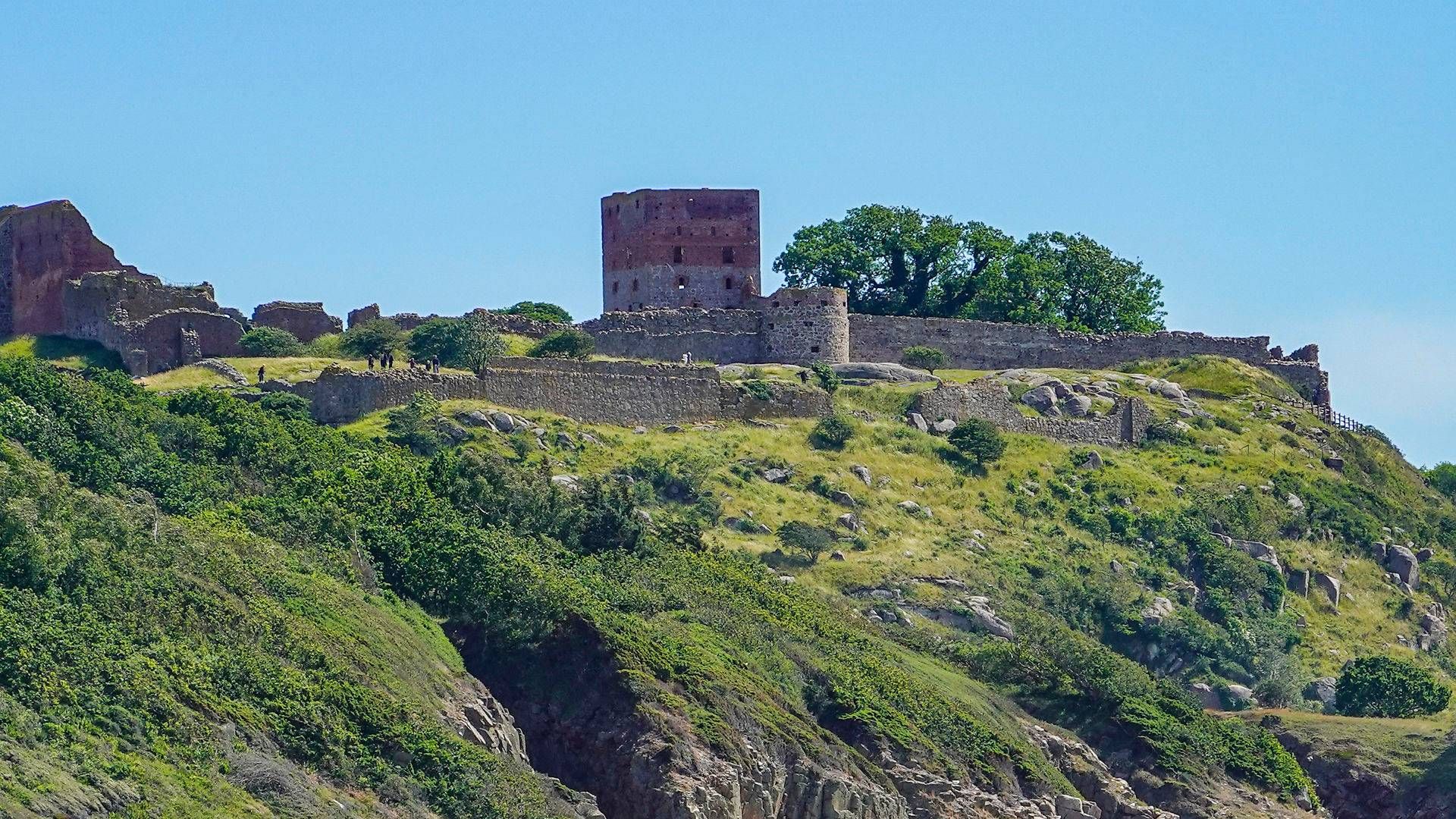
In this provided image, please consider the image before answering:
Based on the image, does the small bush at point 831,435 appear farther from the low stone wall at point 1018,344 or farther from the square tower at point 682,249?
the square tower at point 682,249

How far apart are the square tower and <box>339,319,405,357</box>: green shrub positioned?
13180 millimetres

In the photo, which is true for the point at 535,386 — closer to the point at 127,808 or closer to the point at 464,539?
the point at 464,539

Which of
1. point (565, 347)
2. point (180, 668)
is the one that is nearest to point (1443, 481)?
point (565, 347)

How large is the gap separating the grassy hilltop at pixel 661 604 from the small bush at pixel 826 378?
684 mm

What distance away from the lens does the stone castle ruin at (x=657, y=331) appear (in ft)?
242

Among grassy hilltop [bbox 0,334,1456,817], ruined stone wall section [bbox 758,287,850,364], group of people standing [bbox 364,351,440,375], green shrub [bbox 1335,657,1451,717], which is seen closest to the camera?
grassy hilltop [bbox 0,334,1456,817]

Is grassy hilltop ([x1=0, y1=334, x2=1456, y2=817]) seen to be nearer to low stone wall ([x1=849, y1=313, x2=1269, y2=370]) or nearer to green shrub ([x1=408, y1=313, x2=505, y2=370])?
low stone wall ([x1=849, y1=313, x2=1269, y2=370])

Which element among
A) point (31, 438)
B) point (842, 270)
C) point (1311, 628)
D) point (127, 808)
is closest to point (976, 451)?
point (1311, 628)

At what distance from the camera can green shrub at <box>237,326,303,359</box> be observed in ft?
249

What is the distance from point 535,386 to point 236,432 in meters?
12.3

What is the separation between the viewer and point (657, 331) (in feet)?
272

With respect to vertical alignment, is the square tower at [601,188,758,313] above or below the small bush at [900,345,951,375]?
above

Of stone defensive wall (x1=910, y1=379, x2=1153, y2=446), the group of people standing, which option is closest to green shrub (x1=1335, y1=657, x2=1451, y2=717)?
stone defensive wall (x1=910, y1=379, x2=1153, y2=446)

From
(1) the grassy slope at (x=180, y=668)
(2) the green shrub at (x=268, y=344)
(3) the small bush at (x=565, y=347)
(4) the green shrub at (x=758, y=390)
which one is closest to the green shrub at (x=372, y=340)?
(2) the green shrub at (x=268, y=344)
